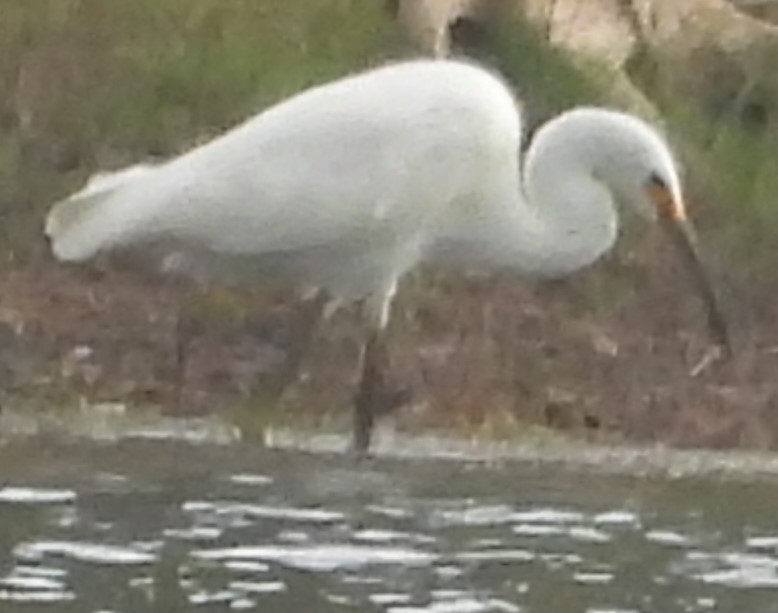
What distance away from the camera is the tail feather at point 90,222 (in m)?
6.32

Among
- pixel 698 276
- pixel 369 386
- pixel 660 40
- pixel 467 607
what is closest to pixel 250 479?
pixel 467 607

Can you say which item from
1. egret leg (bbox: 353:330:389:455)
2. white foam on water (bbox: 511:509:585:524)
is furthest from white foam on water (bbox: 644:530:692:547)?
egret leg (bbox: 353:330:389:455)

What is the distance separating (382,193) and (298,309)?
105cm

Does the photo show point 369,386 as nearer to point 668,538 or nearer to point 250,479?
point 250,479

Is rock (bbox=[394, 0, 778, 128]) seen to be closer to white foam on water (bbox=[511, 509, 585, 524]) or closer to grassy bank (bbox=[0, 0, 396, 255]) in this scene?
grassy bank (bbox=[0, 0, 396, 255])

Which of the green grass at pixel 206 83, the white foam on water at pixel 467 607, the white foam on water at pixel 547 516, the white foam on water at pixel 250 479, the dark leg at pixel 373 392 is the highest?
the green grass at pixel 206 83

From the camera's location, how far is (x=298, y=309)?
24.7 ft

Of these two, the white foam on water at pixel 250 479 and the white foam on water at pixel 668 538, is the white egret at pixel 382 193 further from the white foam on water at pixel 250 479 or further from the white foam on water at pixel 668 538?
the white foam on water at pixel 668 538

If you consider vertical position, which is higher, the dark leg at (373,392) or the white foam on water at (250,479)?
the dark leg at (373,392)

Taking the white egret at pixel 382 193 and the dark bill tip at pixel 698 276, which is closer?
the white egret at pixel 382 193

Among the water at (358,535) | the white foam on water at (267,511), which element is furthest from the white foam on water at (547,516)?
the white foam on water at (267,511)

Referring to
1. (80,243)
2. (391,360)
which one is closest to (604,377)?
(391,360)

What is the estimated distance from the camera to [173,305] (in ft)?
24.5

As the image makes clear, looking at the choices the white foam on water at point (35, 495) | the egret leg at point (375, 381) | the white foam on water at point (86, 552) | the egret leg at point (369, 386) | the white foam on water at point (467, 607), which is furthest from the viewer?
the egret leg at point (375, 381)
